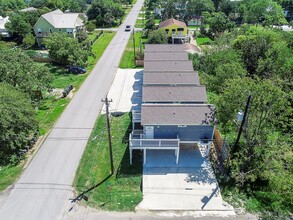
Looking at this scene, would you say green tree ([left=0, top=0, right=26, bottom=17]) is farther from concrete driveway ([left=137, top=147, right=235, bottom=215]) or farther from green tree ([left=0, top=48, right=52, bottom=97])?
concrete driveway ([left=137, top=147, right=235, bottom=215])

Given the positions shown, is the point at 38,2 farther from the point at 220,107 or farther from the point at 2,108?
the point at 220,107

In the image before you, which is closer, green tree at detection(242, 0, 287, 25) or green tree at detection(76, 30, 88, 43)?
green tree at detection(76, 30, 88, 43)

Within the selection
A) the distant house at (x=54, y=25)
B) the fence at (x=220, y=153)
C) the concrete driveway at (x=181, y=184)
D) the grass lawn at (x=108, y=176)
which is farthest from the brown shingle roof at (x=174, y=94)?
the distant house at (x=54, y=25)

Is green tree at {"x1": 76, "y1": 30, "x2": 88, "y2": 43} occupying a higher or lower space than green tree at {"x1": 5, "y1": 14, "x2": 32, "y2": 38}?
lower

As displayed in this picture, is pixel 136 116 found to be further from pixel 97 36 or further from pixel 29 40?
pixel 97 36

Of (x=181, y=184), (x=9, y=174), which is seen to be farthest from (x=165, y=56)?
(x=9, y=174)

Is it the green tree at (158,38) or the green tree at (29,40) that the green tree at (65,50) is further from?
the green tree at (29,40)

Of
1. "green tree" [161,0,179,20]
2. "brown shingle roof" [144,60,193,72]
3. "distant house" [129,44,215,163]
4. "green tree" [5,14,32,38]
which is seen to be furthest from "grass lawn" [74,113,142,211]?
"green tree" [161,0,179,20]
